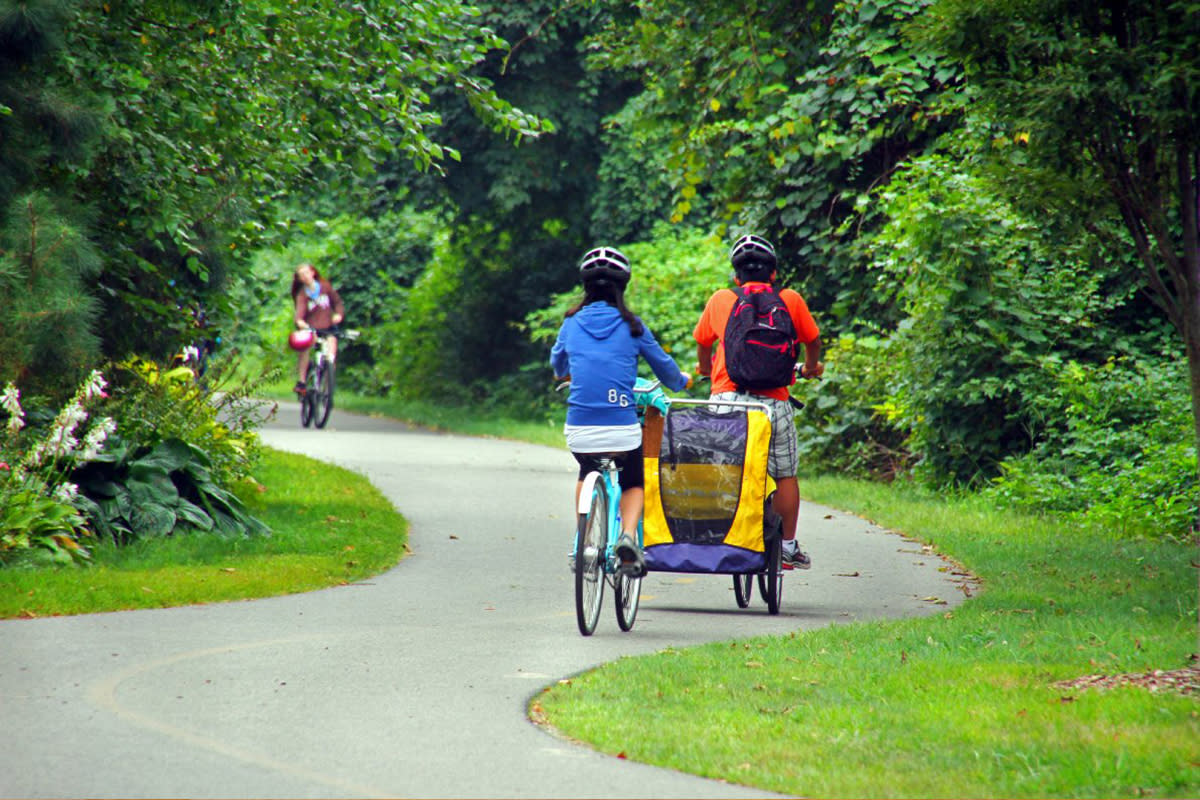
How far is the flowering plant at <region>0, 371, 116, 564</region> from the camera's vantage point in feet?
31.1

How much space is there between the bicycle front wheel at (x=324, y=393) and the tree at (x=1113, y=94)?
578 inches

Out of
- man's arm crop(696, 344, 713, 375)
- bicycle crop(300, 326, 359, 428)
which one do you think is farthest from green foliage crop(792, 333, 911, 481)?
man's arm crop(696, 344, 713, 375)

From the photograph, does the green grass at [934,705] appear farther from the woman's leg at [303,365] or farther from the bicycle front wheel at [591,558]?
the woman's leg at [303,365]

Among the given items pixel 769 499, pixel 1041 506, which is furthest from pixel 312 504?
pixel 1041 506

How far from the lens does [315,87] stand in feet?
39.7

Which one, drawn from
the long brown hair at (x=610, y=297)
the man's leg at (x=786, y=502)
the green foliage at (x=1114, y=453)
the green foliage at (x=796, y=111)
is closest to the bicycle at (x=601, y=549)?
the long brown hair at (x=610, y=297)

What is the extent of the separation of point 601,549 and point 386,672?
1520 mm

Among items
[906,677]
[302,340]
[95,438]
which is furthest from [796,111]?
[906,677]

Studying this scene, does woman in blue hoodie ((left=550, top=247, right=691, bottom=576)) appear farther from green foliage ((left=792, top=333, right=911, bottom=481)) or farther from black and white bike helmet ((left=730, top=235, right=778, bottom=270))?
green foliage ((left=792, top=333, right=911, bottom=481))

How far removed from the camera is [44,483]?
31.9ft

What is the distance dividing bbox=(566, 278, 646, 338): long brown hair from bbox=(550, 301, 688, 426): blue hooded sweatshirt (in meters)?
0.03

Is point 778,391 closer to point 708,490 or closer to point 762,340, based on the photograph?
point 762,340

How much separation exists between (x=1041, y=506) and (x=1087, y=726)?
7.87 meters

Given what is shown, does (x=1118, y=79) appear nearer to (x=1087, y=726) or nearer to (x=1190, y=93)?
(x=1190, y=93)
